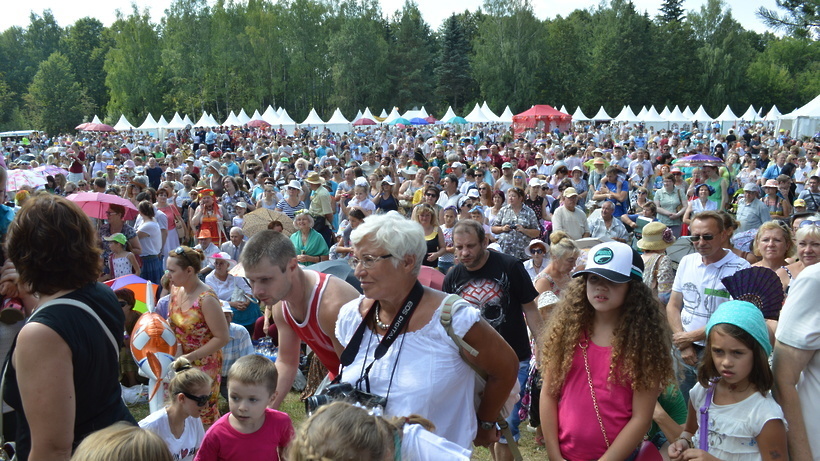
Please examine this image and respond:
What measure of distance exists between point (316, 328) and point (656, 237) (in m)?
4.19

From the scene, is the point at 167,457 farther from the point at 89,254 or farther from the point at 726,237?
the point at 726,237

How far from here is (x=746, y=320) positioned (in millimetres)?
2613

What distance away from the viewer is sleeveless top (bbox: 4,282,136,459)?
2080 millimetres

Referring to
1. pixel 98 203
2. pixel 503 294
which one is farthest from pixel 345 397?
pixel 98 203

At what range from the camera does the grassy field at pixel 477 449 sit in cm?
475

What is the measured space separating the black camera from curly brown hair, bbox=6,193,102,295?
92 cm

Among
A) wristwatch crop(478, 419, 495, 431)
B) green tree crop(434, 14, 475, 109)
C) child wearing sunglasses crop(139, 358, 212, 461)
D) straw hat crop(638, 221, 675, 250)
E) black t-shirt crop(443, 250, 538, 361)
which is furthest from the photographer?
green tree crop(434, 14, 475, 109)

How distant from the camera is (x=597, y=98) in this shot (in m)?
68.8

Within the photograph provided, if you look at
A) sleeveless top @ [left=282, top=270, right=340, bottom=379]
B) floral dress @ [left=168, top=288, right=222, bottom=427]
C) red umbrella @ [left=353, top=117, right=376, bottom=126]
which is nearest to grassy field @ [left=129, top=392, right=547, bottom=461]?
floral dress @ [left=168, top=288, right=222, bottom=427]

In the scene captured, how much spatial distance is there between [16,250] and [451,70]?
7159 cm

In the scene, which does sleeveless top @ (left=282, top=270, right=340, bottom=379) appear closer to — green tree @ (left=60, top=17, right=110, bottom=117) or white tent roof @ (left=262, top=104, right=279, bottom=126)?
white tent roof @ (left=262, top=104, right=279, bottom=126)

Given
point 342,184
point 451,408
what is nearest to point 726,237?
point 451,408

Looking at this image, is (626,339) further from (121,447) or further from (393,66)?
(393,66)

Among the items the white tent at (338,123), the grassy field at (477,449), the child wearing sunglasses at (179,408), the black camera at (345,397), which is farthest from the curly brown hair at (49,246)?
the white tent at (338,123)
